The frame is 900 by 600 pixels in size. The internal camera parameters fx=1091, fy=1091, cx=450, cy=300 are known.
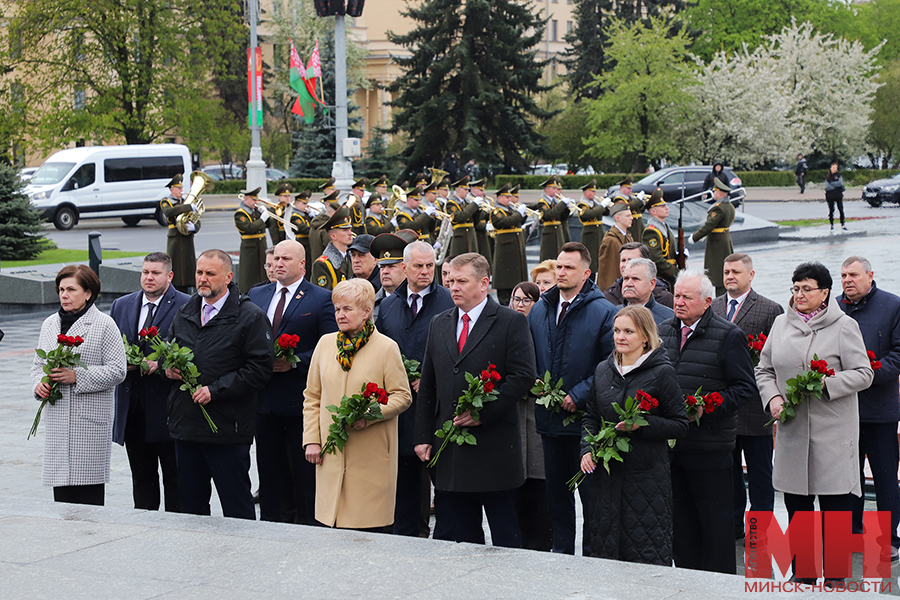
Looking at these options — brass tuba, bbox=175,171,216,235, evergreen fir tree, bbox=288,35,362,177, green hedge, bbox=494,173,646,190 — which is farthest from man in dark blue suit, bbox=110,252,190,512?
green hedge, bbox=494,173,646,190

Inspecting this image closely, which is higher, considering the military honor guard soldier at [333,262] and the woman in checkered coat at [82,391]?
the military honor guard soldier at [333,262]

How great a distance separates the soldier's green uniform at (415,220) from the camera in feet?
57.3

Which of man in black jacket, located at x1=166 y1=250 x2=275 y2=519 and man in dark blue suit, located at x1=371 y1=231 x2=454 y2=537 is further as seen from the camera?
man in dark blue suit, located at x1=371 y1=231 x2=454 y2=537

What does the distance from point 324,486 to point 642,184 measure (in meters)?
34.9

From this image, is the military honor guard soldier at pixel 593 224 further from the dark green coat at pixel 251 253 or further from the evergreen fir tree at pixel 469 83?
the evergreen fir tree at pixel 469 83

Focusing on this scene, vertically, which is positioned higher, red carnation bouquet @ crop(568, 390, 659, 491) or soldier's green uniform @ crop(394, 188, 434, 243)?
soldier's green uniform @ crop(394, 188, 434, 243)

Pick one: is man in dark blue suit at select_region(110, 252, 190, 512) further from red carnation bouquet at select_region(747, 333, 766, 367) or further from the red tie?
red carnation bouquet at select_region(747, 333, 766, 367)

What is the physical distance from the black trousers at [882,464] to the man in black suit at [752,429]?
2.03ft

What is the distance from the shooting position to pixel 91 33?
4331cm

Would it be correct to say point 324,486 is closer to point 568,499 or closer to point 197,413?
point 197,413

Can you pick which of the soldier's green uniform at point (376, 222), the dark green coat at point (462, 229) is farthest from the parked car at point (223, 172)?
the soldier's green uniform at point (376, 222)

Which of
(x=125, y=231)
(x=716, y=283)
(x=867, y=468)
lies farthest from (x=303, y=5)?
(x=867, y=468)

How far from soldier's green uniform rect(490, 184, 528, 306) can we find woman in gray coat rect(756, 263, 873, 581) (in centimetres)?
1244

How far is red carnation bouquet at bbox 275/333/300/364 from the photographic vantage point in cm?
691
